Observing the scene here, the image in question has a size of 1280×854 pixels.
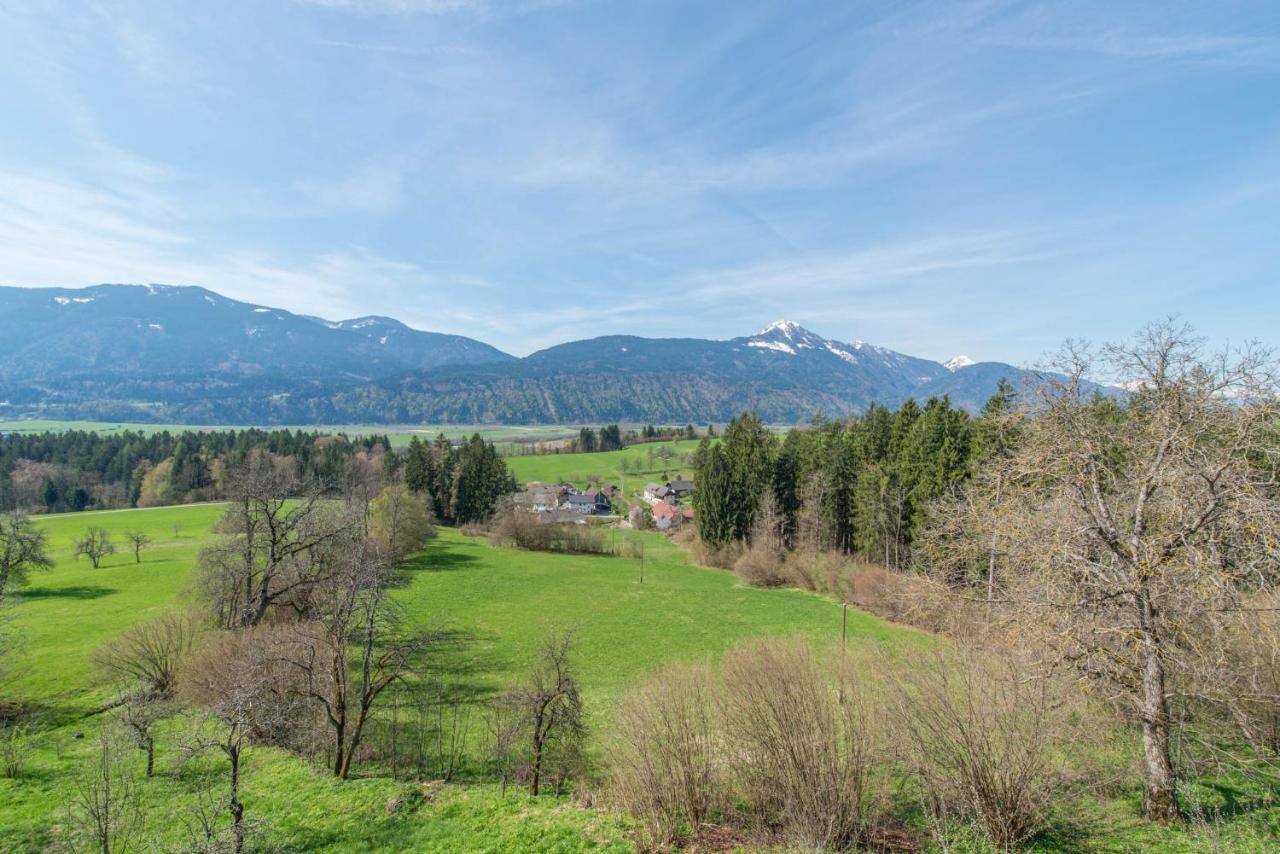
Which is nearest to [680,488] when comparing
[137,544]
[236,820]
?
[137,544]

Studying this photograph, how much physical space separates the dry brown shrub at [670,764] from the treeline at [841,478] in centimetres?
2671

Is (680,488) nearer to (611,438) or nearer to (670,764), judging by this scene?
(611,438)

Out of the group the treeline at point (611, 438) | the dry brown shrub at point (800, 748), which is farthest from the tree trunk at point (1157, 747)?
the treeline at point (611, 438)

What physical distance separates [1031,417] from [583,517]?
78.5m

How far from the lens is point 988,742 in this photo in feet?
31.8

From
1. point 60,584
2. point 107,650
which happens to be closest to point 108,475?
point 60,584

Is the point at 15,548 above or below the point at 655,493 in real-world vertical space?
above

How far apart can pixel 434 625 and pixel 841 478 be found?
3730 cm

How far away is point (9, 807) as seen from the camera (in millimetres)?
14820

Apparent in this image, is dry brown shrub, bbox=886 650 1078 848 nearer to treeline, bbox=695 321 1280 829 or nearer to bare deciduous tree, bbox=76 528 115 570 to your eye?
treeline, bbox=695 321 1280 829

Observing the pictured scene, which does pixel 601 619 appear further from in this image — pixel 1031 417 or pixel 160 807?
pixel 1031 417

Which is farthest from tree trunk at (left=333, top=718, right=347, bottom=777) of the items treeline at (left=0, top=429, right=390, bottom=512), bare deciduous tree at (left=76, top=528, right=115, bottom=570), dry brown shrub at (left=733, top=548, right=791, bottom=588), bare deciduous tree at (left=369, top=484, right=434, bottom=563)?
treeline at (left=0, top=429, right=390, bottom=512)

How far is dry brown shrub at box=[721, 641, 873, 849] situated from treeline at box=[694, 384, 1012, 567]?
25900 millimetres

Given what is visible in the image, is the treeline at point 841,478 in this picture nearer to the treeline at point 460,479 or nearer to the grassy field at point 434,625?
the grassy field at point 434,625
